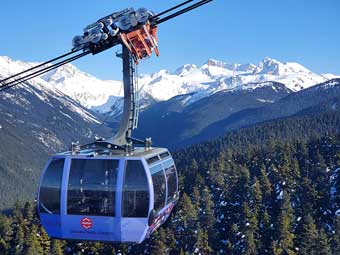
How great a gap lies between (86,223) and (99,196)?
1217mm

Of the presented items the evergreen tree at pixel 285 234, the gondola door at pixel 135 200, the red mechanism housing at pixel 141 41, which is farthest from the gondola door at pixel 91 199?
the evergreen tree at pixel 285 234

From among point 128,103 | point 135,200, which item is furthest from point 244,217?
point 135,200

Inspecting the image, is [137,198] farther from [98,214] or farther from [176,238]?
[176,238]

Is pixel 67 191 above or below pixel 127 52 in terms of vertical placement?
below

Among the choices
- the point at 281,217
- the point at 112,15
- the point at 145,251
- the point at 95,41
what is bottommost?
the point at 145,251

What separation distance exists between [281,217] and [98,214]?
68.4 metres

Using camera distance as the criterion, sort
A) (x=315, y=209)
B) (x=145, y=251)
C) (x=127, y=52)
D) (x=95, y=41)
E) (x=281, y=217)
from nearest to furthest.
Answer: (x=95, y=41) → (x=127, y=52) → (x=281, y=217) → (x=145, y=251) → (x=315, y=209)

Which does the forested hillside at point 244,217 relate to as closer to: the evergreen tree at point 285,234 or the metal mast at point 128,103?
the evergreen tree at point 285,234

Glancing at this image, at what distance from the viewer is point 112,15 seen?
18.2m

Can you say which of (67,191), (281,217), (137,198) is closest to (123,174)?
(137,198)

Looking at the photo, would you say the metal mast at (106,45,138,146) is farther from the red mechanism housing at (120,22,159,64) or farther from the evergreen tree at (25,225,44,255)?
the evergreen tree at (25,225,44,255)

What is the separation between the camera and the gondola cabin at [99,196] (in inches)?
720

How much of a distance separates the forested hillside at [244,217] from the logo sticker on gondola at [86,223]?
202 ft

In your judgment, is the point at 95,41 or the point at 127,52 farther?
the point at 127,52
